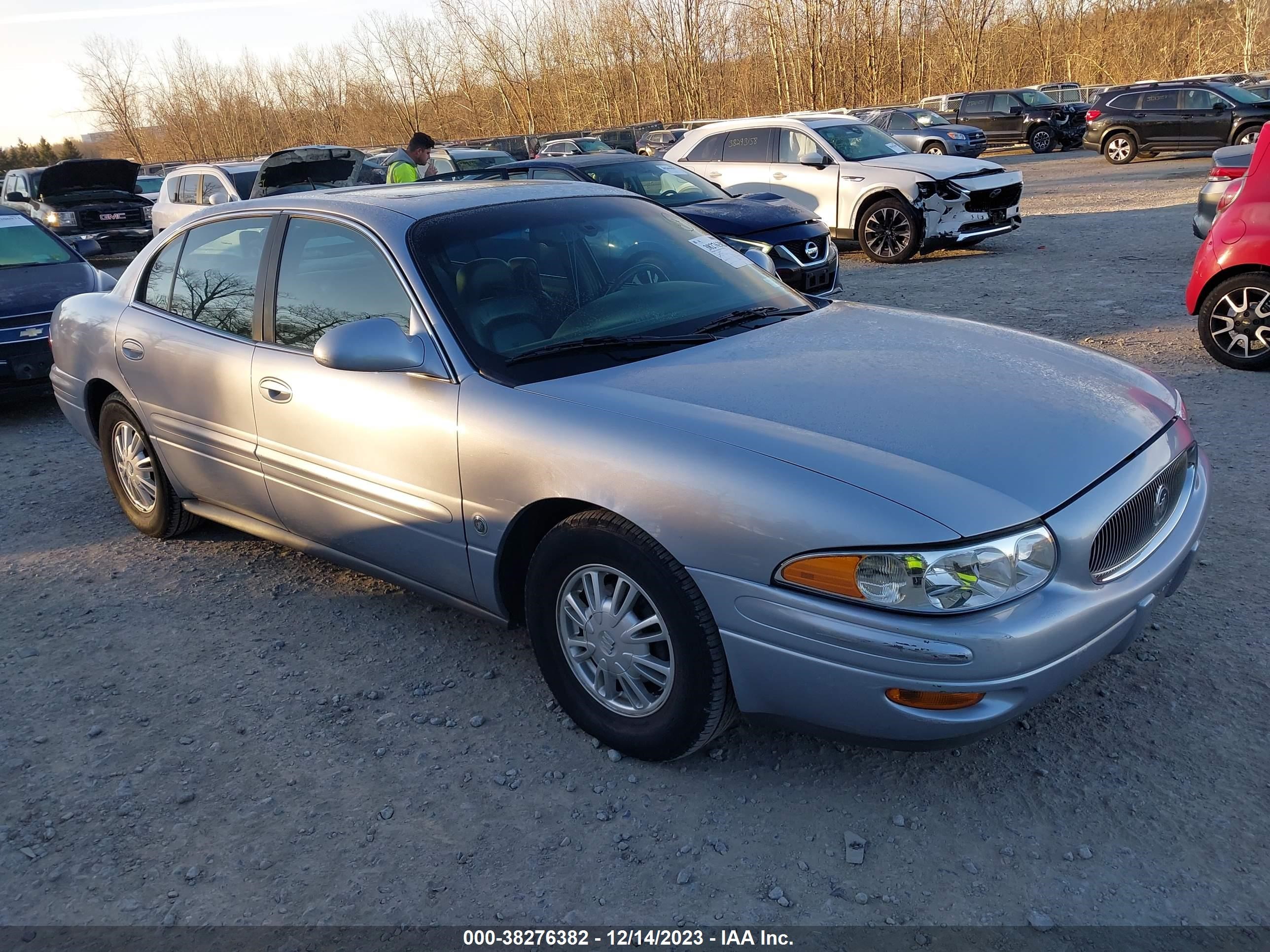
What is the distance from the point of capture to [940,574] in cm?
236

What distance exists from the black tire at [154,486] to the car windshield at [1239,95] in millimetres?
24229

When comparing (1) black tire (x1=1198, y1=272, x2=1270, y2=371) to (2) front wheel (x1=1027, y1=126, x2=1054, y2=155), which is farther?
(2) front wheel (x1=1027, y1=126, x2=1054, y2=155)

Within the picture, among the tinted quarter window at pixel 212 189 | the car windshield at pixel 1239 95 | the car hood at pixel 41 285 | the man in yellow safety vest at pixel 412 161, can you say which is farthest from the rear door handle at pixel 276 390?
the car windshield at pixel 1239 95

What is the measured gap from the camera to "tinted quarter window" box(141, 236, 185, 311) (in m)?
4.51

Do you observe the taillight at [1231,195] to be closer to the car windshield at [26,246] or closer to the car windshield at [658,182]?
the car windshield at [658,182]

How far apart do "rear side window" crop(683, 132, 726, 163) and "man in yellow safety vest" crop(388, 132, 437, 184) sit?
4.23m

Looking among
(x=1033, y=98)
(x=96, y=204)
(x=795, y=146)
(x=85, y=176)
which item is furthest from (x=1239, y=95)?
(x=85, y=176)

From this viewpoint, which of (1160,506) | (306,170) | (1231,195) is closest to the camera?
(1160,506)

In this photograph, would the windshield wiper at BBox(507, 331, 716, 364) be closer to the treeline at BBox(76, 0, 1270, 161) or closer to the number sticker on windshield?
the number sticker on windshield

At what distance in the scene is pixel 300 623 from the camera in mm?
4070

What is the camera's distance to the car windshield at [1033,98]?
29125 millimetres

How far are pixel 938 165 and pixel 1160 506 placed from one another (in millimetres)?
10065

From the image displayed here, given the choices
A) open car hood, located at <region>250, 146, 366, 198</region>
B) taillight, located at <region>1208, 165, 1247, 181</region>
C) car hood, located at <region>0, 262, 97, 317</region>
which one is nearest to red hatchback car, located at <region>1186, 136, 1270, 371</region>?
taillight, located at <region>1208, 165, 1247, 181</region>

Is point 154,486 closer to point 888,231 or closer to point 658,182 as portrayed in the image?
point 658,182
